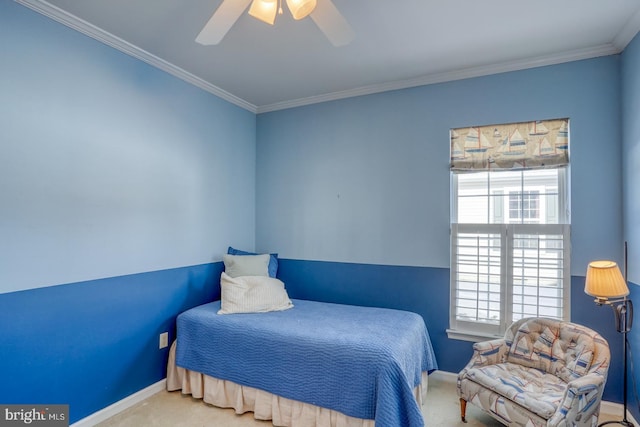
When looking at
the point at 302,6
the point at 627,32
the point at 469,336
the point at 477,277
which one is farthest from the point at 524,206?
the point at 302,6

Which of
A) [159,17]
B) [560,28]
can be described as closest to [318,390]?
[159,17]

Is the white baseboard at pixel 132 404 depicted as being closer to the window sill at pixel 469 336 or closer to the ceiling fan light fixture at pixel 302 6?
the window sill at pixel 469 336

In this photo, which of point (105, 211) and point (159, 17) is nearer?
point (159, 17)

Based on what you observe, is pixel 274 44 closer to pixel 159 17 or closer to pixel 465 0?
pixel 159 17

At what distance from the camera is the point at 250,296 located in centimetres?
278

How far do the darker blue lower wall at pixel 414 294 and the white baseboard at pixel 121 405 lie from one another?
141 centimetres

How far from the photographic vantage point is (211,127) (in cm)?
326

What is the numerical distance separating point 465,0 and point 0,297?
10.0 ft

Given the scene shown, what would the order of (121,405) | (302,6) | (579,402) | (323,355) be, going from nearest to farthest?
1. (302,6)
2. (579,402)
3. (323,355)
4. (121,405)

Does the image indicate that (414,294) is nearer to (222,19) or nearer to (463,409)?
(463,409)

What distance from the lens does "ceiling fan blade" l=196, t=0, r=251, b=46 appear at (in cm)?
151

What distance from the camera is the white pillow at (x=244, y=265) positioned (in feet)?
10.1

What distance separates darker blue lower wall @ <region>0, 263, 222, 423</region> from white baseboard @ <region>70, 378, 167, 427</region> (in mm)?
33

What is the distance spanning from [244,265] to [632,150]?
9.82 feet
